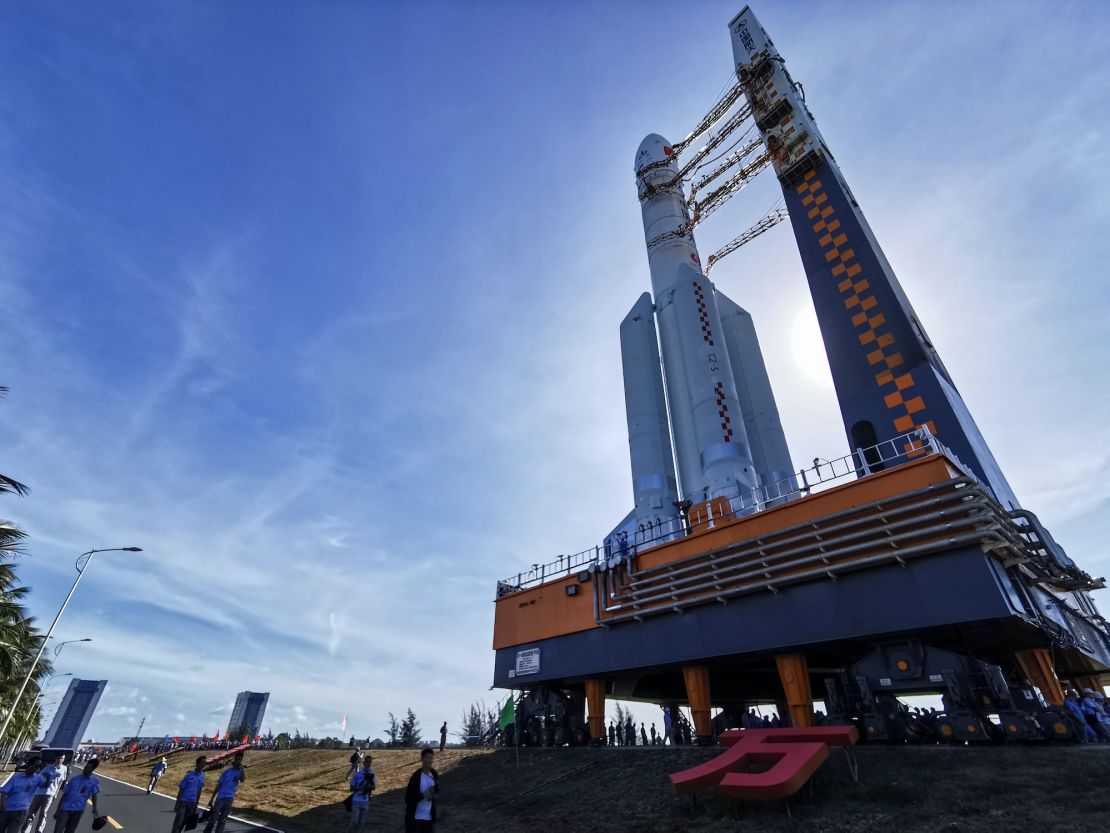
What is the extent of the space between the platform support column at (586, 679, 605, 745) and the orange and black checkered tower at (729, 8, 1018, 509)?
1474 cm

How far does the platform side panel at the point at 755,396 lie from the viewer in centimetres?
2819

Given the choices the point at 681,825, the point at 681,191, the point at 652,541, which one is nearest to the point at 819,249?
the point at 681,191

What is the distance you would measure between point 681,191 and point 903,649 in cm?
3120

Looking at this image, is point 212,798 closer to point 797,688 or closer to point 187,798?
point 187,798

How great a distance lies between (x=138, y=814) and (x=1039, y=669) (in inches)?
1116

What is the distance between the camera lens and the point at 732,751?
12.0 m

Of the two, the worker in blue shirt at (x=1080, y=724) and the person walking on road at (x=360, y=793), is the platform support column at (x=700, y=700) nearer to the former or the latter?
the worker in blue shirt at (x=1080, y=724)

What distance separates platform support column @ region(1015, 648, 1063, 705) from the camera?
17.4 m

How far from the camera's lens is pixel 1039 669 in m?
17.7

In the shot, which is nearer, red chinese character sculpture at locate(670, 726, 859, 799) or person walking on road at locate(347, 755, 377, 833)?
red chinese character sculpture at locate(670, 726, 859, 799)

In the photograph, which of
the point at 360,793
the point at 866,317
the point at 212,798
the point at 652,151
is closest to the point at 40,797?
the point at 212,798

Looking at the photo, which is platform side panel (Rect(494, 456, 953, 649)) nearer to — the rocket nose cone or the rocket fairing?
the rocket fairing

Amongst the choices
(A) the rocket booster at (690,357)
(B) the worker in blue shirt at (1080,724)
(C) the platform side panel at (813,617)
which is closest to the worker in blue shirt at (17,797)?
(C) the platform side panel at (813,617)

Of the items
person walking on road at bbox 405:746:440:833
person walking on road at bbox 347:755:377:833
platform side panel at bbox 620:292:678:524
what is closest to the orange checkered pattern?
platform side panel at bbox 620:292:678:524
